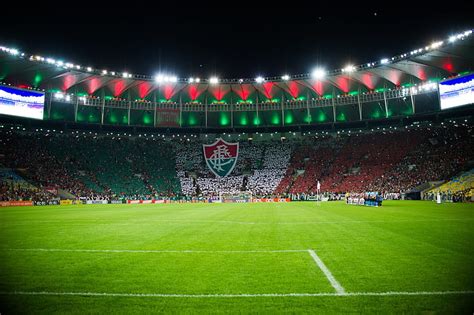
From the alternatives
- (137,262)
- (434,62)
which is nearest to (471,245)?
(137,262)

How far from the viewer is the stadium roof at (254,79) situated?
49.9m

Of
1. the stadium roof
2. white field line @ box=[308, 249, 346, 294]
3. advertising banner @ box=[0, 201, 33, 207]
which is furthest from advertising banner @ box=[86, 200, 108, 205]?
white field line @ box=[308, 249, 346, 294]

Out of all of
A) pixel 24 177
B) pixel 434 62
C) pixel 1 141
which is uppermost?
pixel 434 62

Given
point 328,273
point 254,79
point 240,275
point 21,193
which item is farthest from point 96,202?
point 328,273

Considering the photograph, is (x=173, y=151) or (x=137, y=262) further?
(x=173, y=151)

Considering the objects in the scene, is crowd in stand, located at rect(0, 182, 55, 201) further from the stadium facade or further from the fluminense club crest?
the fluminense club crest

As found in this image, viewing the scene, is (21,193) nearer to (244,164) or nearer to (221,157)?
(221,157)

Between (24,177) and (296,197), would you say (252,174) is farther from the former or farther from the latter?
(24,177)

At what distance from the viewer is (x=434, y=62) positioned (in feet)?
174

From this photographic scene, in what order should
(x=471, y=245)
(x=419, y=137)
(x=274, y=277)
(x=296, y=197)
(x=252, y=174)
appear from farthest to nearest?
(x=252, y=174)
(x=419, y=137)
(x=296, y=197)
(x=471, y=245)
(x=274, y=277)

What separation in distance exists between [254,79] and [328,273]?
5932cm

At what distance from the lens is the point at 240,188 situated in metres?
65.2

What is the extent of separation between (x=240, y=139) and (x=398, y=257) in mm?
69889

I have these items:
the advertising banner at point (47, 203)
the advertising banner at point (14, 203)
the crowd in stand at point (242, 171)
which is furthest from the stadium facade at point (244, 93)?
the advertising banner at point (47, 203)
